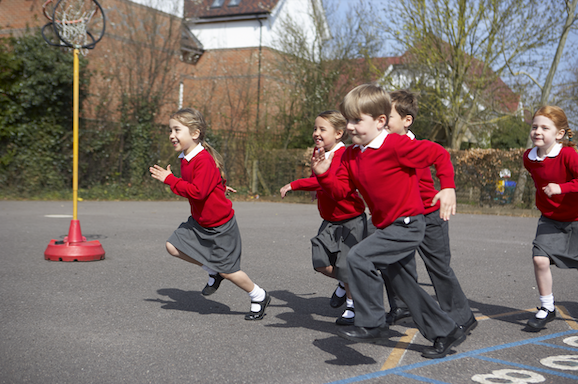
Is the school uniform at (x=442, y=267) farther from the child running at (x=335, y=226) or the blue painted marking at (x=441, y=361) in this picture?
the child running at (x=335, y=226)

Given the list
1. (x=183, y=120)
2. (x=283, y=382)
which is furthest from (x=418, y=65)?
(x=283, y=382)

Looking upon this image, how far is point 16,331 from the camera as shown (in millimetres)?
4047

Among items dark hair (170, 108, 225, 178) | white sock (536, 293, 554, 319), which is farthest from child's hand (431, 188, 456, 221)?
dark hair (170, 108, 225, 178)

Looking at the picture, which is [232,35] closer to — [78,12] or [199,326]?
[78,12]

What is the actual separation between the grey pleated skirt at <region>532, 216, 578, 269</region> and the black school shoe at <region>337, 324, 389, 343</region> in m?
1.95

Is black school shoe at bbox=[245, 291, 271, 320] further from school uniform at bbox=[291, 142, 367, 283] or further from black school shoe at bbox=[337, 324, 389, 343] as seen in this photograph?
black school shoe at bbox=[337, 324, 389, 343]

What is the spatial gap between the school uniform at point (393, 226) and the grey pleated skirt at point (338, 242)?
79 centimetres

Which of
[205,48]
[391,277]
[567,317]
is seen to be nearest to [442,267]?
[391,277]

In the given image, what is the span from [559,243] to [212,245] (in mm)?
2771

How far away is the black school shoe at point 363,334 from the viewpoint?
3270 mm

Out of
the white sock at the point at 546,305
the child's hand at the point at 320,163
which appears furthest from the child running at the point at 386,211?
the white sock at the point at 546,305

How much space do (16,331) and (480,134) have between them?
25.0 meters

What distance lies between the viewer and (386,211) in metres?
3.49

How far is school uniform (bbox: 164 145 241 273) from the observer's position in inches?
179
